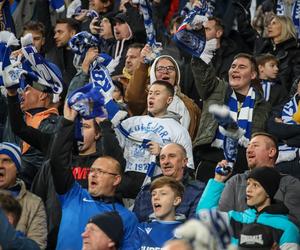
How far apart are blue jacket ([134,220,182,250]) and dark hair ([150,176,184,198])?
256mm

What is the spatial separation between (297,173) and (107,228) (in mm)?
3028

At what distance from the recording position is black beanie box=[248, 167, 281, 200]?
10.7 meters

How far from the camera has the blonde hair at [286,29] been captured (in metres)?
15.4

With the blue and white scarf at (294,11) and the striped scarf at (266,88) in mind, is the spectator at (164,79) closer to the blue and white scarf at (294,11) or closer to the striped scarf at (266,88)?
the striped scarf at (266,88)

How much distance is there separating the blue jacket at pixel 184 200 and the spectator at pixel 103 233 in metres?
1.23

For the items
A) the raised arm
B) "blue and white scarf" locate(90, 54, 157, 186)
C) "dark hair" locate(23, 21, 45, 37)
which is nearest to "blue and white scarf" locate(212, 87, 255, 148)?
"blue and white scarf" locate(90, 54, 157, 186)

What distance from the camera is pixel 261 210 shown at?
34.7ft

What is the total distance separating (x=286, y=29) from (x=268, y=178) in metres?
5.00

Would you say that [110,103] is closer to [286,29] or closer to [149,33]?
[149,33]

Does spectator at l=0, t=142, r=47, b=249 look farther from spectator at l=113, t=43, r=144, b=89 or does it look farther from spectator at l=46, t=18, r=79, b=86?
spectator at l=46, t=18, r=79, b=86

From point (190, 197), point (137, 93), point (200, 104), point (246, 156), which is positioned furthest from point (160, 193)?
point (200, 104)

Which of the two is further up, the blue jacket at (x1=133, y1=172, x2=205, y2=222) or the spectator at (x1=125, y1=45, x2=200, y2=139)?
the spectator at (x1=125, y1=45, x2=200, y2=139)

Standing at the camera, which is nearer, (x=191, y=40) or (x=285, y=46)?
(x=191, y=40)

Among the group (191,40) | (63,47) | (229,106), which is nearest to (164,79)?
(191,40)
